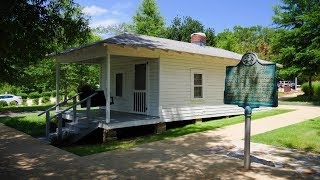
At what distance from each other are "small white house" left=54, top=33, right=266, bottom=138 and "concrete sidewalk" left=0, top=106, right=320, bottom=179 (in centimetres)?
247

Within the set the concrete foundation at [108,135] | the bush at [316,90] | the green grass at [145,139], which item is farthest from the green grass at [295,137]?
the bush at [316,90]

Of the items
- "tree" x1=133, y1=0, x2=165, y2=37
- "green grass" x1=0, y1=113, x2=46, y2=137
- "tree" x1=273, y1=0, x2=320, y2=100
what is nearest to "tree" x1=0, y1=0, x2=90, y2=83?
"green grass" x1=0, y1=113, x2=46, y2=137

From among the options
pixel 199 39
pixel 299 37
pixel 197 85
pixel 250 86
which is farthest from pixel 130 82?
pixel 299 37

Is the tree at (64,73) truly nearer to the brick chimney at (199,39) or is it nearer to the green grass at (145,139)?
the brick chimney at (199,39)

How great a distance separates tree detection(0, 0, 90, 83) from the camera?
24.2 ft

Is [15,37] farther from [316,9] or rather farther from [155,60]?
[316,9]

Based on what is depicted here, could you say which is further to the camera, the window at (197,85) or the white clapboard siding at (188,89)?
the window at (197,85)

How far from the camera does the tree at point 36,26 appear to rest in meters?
7.36

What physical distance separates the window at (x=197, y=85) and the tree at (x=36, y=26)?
6.57m

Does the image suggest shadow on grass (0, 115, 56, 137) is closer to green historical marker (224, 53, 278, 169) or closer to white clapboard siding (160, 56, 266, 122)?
white clapboard siding (160, 56, 266, 122)

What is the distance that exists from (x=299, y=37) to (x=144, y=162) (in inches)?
969

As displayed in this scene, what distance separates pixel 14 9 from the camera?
7473mm

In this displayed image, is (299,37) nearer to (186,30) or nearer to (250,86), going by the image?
(186,30)

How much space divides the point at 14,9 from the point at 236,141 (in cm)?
744
